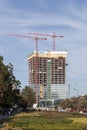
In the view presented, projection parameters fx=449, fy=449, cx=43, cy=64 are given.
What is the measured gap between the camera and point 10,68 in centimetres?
10006

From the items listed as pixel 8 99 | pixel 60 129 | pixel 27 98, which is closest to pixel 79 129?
pixel 60 129

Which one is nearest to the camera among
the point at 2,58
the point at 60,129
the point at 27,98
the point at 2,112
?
the point at 60,129

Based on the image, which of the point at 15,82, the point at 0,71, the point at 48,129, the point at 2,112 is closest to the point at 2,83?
the point at 0,71

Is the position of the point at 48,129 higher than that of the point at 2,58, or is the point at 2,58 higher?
the point at 2,58

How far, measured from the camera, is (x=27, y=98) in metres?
192

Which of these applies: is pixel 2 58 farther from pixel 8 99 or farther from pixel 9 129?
pixel 9 129

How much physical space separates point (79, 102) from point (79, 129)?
15232 cm

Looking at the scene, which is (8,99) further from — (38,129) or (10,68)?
(38,129)

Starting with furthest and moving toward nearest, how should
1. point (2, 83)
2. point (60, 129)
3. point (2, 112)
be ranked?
point (2, 112), point (2, 83), point (60, 129)

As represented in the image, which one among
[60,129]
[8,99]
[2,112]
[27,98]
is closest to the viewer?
[60,129]

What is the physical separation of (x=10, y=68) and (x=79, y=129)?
194ft

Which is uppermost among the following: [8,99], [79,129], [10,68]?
[10,68]

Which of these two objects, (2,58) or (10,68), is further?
(10,68)

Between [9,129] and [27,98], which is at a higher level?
[27,98]
